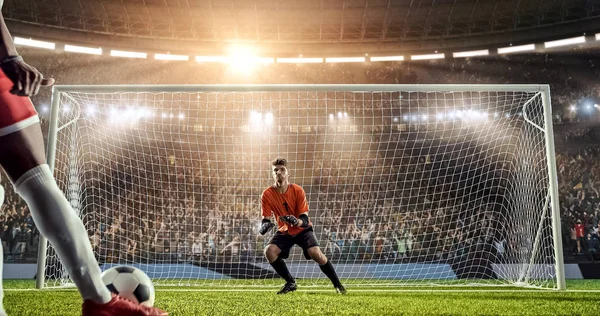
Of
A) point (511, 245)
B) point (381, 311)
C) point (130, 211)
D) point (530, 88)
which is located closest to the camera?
point (381, 311)

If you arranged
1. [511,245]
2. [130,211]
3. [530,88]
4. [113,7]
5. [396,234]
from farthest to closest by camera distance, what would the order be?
[113,7]
[130,211]
[396,234]
[511,245]
[530,88]

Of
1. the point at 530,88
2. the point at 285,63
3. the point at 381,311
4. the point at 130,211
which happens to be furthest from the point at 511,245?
the point at 285,63

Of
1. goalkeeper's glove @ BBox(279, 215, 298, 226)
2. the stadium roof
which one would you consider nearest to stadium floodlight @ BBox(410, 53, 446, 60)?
the stadium roof

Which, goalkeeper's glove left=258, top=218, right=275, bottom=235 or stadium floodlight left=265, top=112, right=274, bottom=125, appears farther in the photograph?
stadium floodlight left=265, top=112, right=274, bottom=125

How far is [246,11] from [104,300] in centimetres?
1968

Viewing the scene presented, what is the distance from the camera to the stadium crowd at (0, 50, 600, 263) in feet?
40.4

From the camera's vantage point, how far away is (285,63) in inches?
944

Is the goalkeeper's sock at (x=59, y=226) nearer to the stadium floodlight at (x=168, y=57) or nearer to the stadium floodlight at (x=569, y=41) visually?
the stadium floodlight at (x=168, y=57)

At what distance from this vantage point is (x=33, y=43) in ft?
68.1

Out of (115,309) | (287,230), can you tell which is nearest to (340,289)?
(287,230)

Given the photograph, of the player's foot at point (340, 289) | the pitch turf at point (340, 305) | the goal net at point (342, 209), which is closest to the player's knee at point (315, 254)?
the player's foot at point (340, 289)

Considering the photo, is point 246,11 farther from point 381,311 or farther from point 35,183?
point 35,183

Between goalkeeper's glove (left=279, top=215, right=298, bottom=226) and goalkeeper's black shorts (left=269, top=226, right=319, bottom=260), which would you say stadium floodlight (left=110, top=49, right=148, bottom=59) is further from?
goalkeeper's glove (left=279, top=215, right=298, bottom=226)

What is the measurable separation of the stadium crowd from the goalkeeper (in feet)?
11.9
